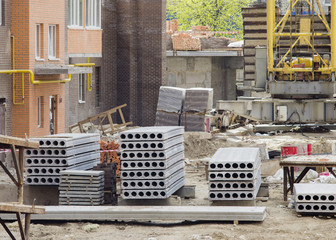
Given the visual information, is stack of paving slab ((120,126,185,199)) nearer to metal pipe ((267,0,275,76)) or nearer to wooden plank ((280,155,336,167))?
wooden plank ((280,155,336,167))

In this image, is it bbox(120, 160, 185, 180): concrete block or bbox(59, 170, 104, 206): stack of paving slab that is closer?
bbox(120, 160, 185, 180): concrete block

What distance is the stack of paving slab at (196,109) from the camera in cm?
3064

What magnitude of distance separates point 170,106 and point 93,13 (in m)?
5.02

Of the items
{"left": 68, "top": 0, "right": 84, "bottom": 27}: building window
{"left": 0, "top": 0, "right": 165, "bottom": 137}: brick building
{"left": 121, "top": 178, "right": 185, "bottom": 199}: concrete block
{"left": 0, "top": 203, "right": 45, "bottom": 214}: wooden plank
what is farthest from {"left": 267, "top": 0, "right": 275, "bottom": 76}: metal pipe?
{"left": 0, "top": 203, "right": 45, "bottom": 214}: wooden plank

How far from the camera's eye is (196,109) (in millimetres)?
30844

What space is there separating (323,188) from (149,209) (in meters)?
3.56

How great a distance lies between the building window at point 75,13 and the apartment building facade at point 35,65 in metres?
0.12

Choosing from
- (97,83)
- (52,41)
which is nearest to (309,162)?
(52,41)

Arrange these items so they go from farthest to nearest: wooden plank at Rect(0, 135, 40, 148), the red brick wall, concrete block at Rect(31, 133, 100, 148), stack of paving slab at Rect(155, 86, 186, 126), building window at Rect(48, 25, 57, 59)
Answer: stack of paving slab at Rect(155, 86, 186, 126)
building window at Rect(48, 25, 57, 59)
the red brick wall
concrete block at Rect(31, 133, 100, 148)
wooden plank at Rect(0, 135, 40, 148)

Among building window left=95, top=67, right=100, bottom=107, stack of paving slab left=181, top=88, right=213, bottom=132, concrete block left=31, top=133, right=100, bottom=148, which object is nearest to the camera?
concrete block left=31, top=133, right=100, bottom=148

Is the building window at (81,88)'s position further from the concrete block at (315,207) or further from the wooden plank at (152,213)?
the concrete block at (315,207)

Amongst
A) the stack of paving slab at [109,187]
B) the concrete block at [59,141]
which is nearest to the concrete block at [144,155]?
the stack of paving slab at [109,187]

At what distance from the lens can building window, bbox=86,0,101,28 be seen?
32.4 meters

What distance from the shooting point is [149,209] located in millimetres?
15711
